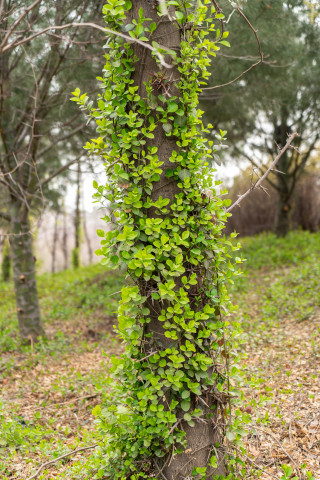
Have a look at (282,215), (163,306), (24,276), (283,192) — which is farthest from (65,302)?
(163,306)

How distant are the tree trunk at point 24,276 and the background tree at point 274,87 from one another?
3.45 m

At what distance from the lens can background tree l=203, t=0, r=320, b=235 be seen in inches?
237

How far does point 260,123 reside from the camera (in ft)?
32.7

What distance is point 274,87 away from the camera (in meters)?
7.42

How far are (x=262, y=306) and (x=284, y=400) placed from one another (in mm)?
3177

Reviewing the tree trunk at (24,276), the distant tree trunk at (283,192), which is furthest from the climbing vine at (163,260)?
the distant tree trunk at (283,192)

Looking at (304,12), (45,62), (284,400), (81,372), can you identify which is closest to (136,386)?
(284,400)

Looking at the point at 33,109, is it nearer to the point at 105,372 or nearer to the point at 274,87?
the point at 105,372

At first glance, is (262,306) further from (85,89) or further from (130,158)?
(130,158)

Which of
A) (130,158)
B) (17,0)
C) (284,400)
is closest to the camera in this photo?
(130,158)

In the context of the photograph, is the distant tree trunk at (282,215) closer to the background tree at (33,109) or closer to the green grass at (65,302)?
the green grass at (65,302)

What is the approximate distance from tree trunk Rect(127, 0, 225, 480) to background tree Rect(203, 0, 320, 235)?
51.7 inches

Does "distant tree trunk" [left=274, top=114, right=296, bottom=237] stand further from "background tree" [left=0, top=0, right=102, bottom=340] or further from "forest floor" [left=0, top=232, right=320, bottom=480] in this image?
"background tree" [left=0, top=0, right=102, bottom=340]

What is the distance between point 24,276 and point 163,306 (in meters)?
4.60
